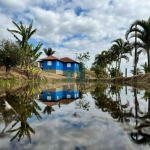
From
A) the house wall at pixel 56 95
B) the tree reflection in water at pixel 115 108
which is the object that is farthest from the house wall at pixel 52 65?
the tree reflection in water at pixel 115 108

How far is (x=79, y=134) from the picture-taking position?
2.72 meters

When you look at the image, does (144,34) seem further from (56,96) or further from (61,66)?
(61,66)

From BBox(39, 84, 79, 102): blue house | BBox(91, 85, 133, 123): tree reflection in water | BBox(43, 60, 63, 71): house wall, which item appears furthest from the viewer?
BBox(43, 60, 63, 71): house wall

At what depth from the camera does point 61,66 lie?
50.8 metres

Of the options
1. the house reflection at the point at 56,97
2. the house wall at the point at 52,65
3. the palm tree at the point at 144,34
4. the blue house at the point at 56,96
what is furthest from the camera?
the house wall at the point at 52,65

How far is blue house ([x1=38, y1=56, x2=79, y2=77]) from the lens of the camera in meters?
46.1

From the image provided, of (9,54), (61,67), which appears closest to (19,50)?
(9,54)

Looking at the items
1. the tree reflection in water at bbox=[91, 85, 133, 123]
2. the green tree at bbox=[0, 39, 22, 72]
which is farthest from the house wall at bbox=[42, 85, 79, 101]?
the green tree at bbox=[0, 39, 22, 72]

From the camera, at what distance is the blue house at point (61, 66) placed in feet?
151

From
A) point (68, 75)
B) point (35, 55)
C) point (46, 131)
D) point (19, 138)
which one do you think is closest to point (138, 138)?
point (46, 131)

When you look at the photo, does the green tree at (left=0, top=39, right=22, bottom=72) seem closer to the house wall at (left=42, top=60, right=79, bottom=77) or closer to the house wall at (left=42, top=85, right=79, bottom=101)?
the house wall at (left=42, top=85, right=79, bottom=101)

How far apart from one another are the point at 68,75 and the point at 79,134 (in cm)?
4732

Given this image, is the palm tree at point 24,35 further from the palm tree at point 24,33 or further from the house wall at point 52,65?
the house wall at point 52,65

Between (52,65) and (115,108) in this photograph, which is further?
(52,65)
